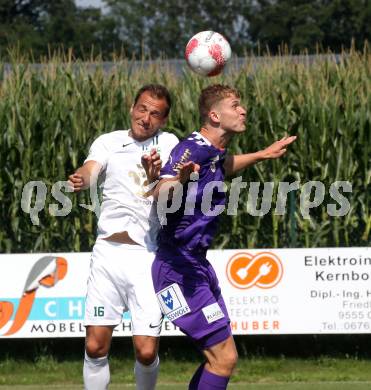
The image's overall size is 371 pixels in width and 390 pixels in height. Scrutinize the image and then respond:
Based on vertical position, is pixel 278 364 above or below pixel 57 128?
below

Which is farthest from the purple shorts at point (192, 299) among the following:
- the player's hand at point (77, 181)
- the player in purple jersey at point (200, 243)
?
the player's hand at point (77, 181)

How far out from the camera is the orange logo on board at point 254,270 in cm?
1063

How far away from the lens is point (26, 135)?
11477 mm

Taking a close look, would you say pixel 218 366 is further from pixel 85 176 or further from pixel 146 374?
pixel 85 176

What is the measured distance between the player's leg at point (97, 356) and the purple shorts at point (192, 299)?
63cm

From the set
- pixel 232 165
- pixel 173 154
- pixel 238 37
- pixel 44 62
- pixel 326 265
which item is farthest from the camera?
pixel 238 37

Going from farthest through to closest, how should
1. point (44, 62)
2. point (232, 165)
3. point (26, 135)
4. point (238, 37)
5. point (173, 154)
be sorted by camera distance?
point (238, 37)
point (44, 62)
point (26, 135)
point (232, 165)
point (173, 154)

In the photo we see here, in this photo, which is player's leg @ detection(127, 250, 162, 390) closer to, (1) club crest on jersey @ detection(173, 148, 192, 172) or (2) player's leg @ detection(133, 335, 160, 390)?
(2) player's leg @ detection(133, 335, 160, 390)

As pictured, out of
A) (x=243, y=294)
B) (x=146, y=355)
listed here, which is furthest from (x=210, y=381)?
(x=243, y=294)

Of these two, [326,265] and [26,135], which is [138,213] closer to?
[326,265]

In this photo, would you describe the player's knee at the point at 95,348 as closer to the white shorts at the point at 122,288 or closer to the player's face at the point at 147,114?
the white shorts at the point at 122,288

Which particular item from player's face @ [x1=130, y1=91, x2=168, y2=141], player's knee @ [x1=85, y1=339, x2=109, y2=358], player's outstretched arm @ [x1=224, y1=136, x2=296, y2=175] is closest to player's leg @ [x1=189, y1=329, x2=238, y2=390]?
player's knee @ [x1=85, y1=339, x2=109, y2=358]

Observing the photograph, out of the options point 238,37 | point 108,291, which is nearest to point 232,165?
point 108,291

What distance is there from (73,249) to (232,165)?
4.75 m
